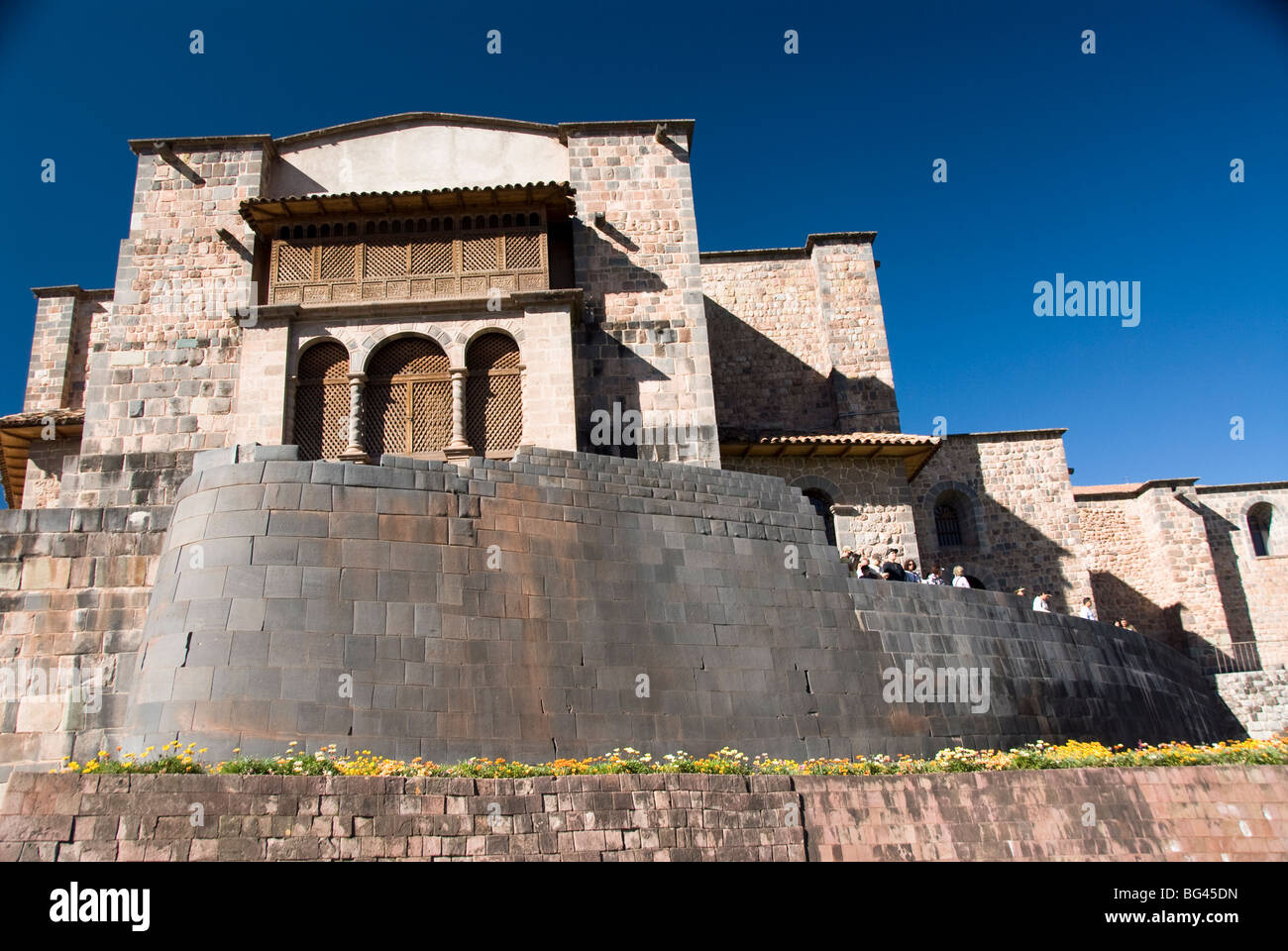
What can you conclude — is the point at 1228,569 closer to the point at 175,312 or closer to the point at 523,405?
the point at 523,405

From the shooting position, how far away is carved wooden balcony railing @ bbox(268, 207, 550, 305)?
19469mm

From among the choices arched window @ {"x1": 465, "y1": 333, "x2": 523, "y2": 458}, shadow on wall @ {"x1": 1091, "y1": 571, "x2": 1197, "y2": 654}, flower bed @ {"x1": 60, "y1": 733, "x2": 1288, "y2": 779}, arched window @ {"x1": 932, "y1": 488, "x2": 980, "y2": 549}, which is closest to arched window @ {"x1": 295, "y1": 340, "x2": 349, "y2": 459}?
arched window @ {"x1": 465, "y1": 333, "x2": 523, "y2": 458}

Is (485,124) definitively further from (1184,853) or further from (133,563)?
(1184,853)

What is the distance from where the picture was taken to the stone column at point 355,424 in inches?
707

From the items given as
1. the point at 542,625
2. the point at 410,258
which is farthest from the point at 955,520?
the point at 542,625

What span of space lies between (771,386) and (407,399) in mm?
13270

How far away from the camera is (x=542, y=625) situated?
12578mm

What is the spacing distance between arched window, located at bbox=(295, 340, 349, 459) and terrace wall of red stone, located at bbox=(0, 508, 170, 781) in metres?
5.40

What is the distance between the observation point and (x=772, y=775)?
998 cm

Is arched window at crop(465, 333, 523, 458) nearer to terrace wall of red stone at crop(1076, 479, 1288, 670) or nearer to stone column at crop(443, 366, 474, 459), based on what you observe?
stone column at crop(443, 366, 474, 459)

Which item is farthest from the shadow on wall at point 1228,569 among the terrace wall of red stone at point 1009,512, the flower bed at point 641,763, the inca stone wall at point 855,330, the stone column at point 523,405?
the stone column at point 523,405
